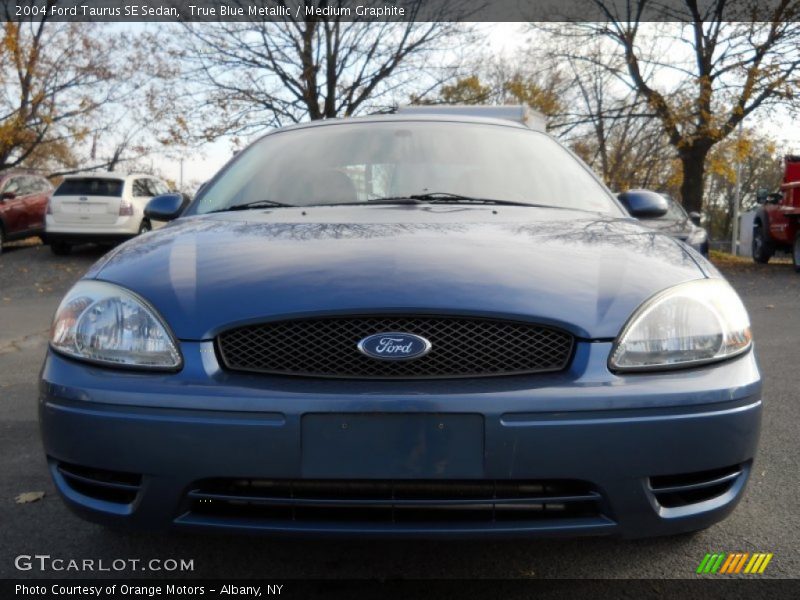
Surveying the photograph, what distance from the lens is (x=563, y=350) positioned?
192 centimetres

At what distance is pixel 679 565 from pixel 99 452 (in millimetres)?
1699

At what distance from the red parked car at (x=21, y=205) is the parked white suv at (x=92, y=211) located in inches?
58.2

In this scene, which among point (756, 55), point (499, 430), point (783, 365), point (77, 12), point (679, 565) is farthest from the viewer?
point (77, 12)

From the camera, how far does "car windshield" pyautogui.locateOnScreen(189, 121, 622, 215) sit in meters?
3.01

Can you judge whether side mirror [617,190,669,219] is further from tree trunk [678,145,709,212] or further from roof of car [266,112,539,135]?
tree trunk [678,145,709,212]

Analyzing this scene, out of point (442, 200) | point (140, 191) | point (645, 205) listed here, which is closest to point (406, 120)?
point (442, 200)

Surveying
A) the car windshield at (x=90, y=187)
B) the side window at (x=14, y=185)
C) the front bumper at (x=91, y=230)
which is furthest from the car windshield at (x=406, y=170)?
the side window at (x=14, y=185)

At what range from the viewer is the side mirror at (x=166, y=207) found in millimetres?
3318

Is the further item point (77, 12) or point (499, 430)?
point (77, 12)

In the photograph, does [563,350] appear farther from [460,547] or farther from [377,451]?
[460,547]

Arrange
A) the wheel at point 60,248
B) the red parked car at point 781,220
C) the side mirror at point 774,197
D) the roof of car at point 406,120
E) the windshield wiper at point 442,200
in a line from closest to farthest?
the windshield wiper at point 442,200 → the roof of car at point 406,120 → the red parked car at point 781,220 → the side mirror at point 774,197 → the wheel at point 60,248

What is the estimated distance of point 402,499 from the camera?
71.0 inches

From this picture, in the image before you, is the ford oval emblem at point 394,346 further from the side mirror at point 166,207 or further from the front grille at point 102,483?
the side mirror at point 166,207

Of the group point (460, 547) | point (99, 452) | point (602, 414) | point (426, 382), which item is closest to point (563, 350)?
point (602, 414)
